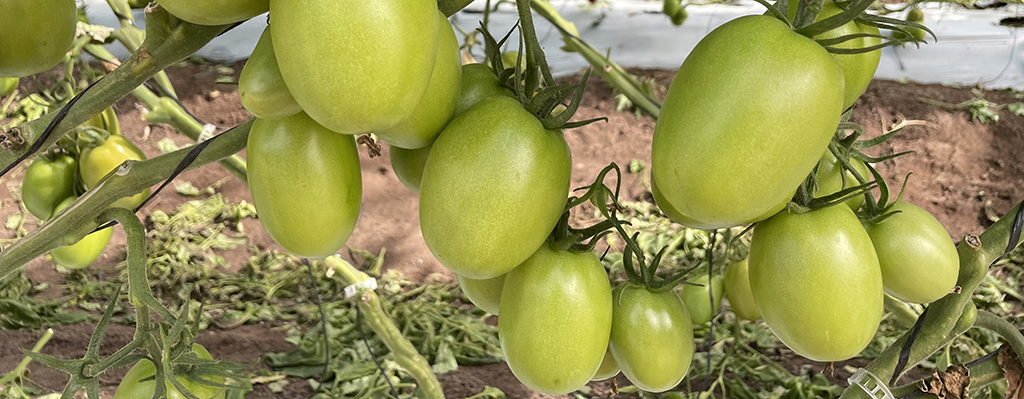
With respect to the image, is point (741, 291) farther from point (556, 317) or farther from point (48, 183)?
point (48, 183)

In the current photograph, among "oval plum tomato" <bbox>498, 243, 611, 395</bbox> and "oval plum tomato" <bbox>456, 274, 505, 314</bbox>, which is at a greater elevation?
"oval plum tomato" <bbox>498, 243, 611, 395</bbox>

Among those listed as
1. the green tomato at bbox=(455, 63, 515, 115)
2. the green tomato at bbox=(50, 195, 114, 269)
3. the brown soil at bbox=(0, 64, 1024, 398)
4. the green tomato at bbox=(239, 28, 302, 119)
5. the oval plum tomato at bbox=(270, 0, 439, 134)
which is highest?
the oval plum tomato at bbox=(270, 0, 439, 134)

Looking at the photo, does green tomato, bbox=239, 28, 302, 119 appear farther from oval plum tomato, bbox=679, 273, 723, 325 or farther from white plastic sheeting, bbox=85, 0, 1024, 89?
white plastic sheeting, bbox=85, 0, 1024, 89

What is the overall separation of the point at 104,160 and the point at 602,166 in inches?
82.6

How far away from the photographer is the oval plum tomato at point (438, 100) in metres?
0.49

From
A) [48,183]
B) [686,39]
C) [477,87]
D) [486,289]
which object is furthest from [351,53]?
[686,39]

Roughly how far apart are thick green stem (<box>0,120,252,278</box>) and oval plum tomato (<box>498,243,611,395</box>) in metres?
0.28

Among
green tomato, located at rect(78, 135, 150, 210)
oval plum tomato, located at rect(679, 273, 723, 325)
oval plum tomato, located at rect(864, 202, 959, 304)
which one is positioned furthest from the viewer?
oval plum tomato, located at rect(679, 273, 723, 325)

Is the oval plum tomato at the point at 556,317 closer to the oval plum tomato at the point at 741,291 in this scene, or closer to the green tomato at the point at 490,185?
the green tomato at the point at 490,185

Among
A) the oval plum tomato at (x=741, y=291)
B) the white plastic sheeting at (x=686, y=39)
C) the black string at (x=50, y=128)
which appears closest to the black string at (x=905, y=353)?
the oval plum tomato at (x=741, y=291)

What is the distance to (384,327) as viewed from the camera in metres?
1.39

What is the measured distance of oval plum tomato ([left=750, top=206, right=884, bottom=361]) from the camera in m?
0.54

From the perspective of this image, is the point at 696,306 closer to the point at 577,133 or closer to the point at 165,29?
the point at 165,29

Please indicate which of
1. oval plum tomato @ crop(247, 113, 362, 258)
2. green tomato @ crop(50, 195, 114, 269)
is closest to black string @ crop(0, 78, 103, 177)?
oval plum tomato @ crop(247, 113, 362, 258)
